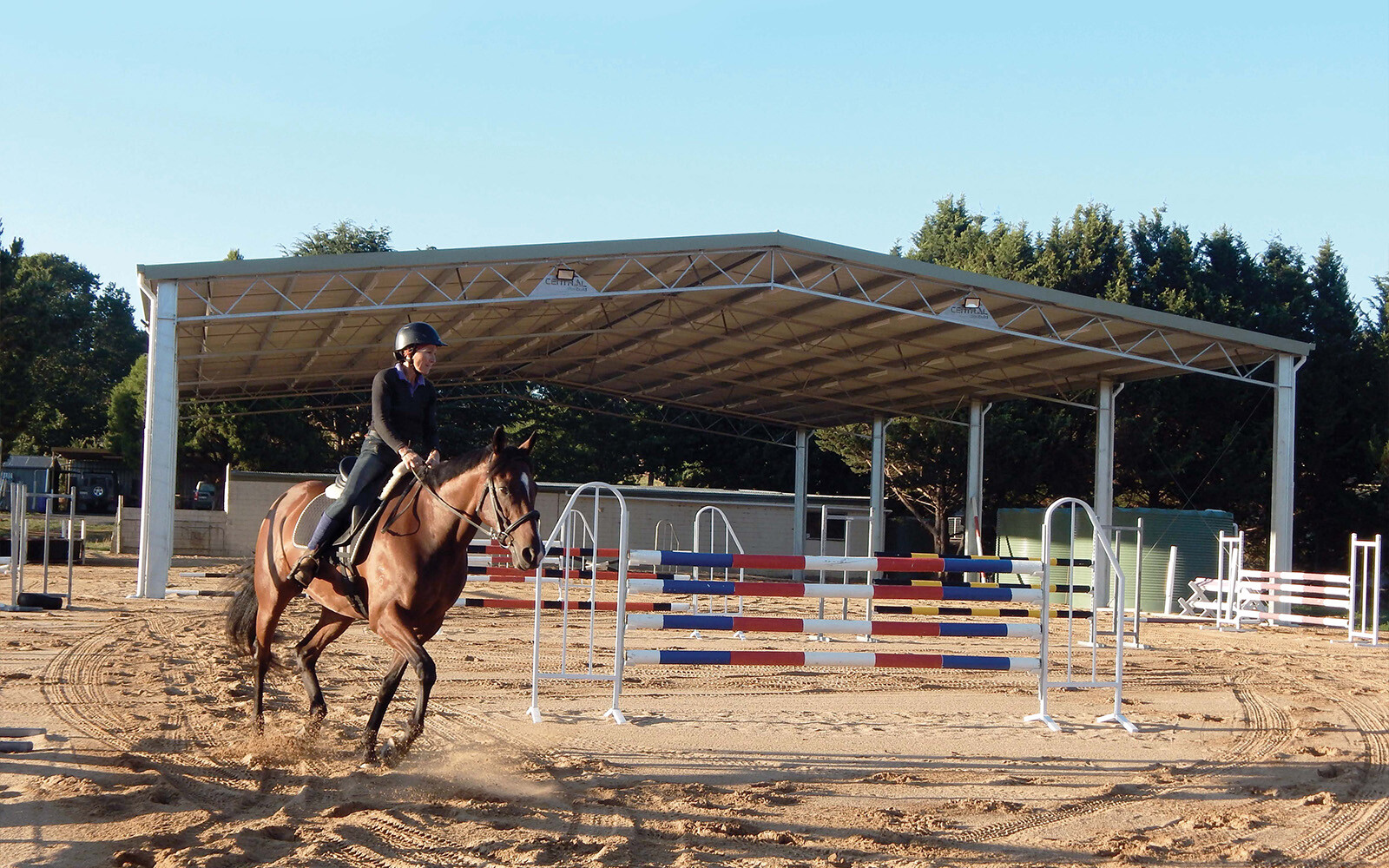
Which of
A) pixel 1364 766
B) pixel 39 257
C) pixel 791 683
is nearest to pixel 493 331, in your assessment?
pixel 791 683

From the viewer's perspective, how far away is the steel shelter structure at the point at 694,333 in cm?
1717

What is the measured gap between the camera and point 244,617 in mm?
7492

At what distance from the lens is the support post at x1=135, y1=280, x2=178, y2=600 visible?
16.5m

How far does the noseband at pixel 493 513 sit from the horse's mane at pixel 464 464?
5cm

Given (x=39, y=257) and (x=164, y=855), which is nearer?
(x=164, y=855)

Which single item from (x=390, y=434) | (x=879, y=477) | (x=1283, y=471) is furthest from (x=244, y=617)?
(x=879, y=477)

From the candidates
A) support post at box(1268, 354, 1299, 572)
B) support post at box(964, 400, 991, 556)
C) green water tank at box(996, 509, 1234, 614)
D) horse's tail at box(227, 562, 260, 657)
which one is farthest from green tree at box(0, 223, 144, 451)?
support post at box(1268, 354, 1299, 572)

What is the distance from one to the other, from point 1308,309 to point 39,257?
64954mm

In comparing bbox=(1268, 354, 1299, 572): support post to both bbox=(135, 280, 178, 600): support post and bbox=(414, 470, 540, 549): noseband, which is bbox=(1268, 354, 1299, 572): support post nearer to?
bbox=(414, 470, 540, 549): noseband

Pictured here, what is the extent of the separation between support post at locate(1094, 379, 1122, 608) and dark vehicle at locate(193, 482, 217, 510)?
26.2m

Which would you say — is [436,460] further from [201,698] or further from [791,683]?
[791,683]

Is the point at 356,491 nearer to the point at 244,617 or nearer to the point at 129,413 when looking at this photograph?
the point at 244,617

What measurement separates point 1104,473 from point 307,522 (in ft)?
60.4

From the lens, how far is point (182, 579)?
829 inches
